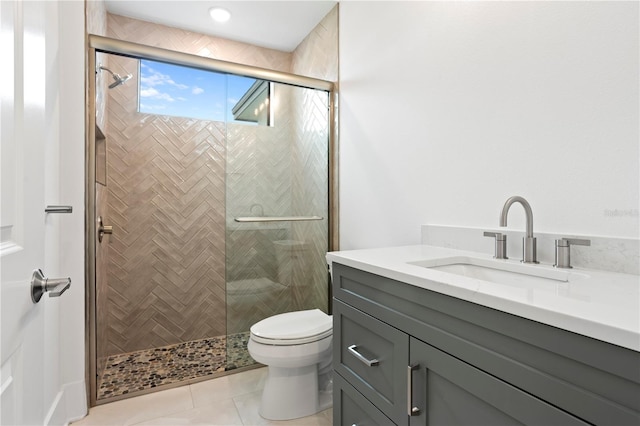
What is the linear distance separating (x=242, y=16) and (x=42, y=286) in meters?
2.55

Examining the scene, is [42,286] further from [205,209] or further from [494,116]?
[205,209]

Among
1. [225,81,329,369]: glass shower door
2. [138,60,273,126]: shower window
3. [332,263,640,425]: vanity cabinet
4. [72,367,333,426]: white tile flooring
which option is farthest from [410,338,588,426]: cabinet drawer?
[138,60,273,126]: shower window

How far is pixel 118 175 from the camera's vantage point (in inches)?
100

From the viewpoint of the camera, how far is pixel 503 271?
1163 millimetres

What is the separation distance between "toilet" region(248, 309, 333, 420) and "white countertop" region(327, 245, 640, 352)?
78cm

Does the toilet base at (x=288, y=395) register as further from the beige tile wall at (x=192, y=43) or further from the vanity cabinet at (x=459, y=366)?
the beige tile wall at (x=192, y=43)

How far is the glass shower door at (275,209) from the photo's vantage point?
90.0 inches

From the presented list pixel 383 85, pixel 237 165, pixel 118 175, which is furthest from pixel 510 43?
pixel 118 175

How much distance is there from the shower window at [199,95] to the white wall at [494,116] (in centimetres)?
75

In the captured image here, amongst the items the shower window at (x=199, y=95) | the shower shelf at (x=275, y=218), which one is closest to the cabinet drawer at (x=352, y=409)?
the shower shelf at (x=275, y=218)

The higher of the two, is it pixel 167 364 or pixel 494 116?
pixel 494 116

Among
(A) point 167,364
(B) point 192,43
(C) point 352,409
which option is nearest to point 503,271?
(C) point 352,409

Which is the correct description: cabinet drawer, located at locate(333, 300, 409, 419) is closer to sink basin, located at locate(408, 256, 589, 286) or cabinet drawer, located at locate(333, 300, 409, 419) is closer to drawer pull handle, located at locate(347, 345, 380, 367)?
drawer pull handle, located at locate(347, 345, 380, 367)

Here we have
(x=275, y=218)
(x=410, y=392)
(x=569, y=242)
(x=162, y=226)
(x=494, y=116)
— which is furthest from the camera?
(x=162, y=226)
